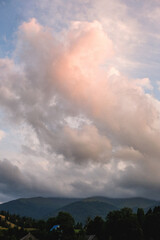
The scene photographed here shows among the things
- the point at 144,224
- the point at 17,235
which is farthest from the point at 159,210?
the point at 17,235

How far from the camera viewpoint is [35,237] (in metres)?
170

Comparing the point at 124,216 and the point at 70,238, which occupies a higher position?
the point at 124,216

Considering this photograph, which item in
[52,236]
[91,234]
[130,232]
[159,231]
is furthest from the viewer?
[91,234]

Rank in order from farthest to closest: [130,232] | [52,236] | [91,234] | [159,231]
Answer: [91,234]
[52,236]
[159,231]
[130,232]

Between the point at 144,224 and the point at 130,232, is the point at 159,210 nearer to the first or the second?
the point at 144,224

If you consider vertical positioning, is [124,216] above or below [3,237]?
above


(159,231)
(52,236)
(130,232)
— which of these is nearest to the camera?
(130,232)

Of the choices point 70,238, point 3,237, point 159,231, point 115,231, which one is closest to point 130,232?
point 115,231

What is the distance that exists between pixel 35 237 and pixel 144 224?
223ft

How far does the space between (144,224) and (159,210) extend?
19417 millimetres

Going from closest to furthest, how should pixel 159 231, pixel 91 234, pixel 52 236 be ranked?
pixel 159 231
pixel 52 236
pixel 91 234

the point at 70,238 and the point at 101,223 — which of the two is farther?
the point at 101,223

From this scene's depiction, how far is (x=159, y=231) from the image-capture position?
15975 centimetres

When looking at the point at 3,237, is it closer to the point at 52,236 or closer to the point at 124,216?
the point at 52,236
